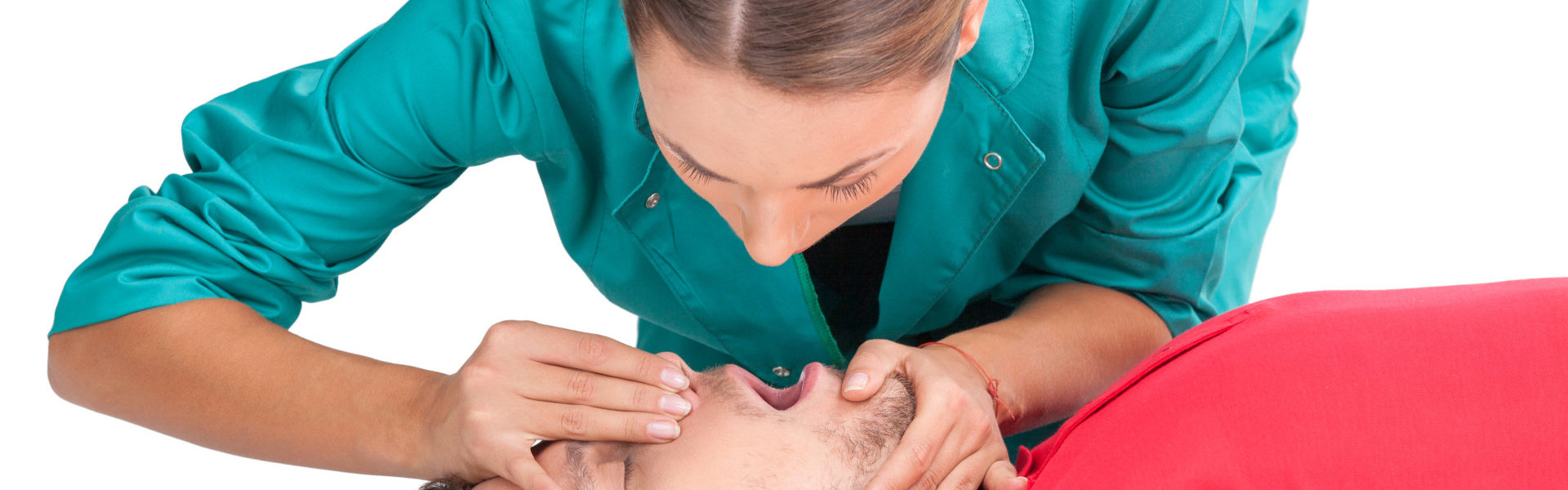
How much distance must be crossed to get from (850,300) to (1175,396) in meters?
0.59

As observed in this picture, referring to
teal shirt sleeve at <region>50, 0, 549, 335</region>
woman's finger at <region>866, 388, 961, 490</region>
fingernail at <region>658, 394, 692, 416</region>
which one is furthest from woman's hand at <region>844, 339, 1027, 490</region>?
teal shirt sleeve at <region>50, 0, 549, 335</region>

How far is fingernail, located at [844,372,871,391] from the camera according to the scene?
1117 millimetres

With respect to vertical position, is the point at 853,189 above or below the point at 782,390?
above

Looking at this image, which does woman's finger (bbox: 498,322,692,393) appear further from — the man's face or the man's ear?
the man's ear

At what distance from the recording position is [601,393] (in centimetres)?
110

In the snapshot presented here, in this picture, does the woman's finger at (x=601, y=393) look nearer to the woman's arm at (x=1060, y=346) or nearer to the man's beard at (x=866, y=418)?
the man's beard at (x=866, y=418)

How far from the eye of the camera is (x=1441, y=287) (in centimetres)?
112

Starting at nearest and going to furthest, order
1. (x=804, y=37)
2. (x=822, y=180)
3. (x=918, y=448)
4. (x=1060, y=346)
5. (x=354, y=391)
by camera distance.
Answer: (x=804, y=37) → (x=822, y=180) → (x=918, y=448) → (x=354, y=391) → (x=1060, y=346)

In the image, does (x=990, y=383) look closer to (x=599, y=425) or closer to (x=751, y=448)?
(x=751, y=448)

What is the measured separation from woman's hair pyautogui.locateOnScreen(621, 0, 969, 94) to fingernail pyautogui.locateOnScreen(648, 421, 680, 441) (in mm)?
361

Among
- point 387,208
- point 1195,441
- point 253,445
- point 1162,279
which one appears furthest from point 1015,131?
point 253,445

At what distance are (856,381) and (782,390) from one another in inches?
3.6

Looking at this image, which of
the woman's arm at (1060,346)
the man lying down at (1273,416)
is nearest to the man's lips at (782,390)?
the man lying down at (1273,416)

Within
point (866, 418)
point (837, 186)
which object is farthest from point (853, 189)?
point (866, 418)
